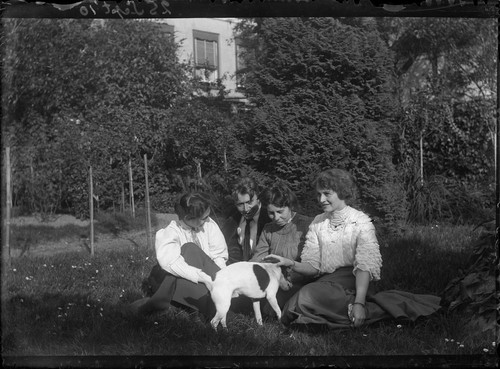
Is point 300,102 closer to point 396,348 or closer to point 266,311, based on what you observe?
point 266,311

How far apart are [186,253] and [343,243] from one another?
4.05 ft

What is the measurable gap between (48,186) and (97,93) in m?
0.83

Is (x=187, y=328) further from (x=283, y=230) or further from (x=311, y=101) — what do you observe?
(x=311, y=101)

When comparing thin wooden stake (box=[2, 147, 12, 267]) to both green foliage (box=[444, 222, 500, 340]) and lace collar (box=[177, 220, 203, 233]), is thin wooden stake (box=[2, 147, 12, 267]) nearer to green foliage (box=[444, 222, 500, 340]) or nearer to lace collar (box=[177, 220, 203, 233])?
lace collar (box=[177, 220, 203, 233])

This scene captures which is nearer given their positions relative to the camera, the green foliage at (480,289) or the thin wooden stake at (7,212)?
the green foliage at (480,289)

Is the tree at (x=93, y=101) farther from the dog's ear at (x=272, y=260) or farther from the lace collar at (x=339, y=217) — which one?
the lace collar at (x=339, y=217)

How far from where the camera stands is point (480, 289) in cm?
457

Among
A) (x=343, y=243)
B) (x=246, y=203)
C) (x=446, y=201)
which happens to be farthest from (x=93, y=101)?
(x=446, y=201)

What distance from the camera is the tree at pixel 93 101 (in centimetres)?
477

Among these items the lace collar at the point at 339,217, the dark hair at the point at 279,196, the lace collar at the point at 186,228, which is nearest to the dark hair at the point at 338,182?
the lace collar at the point at 339,217

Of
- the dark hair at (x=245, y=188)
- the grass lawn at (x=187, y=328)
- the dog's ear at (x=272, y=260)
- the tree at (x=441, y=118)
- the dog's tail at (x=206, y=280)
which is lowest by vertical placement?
the grass lawn at (x=187, y=328)

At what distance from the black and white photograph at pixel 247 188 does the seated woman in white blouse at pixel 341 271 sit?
16 millimetres

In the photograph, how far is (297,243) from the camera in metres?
5.10

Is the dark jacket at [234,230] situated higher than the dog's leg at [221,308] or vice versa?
the dark jacket at [234,230]
